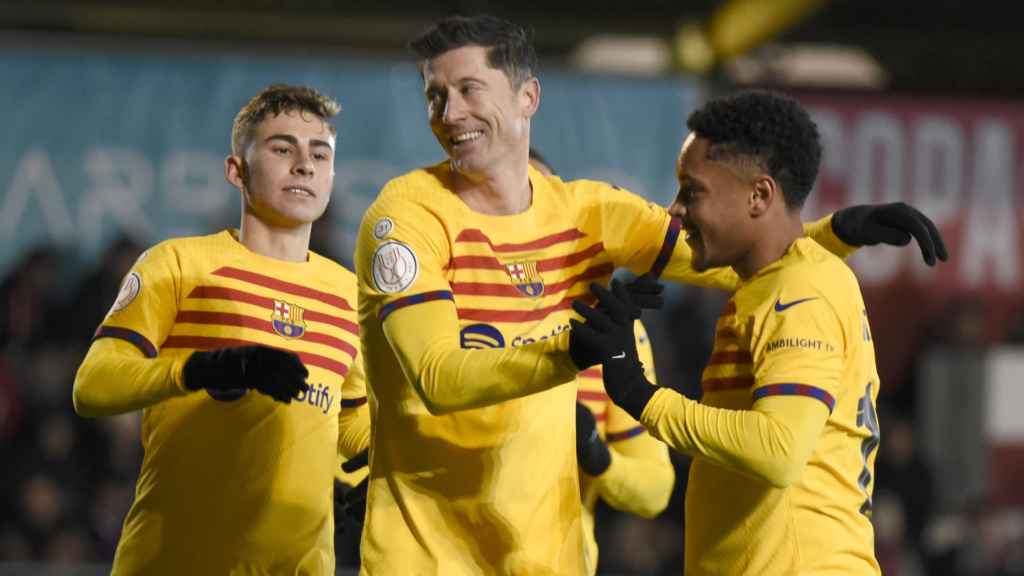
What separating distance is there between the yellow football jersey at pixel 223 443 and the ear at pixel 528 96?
35.8 inches

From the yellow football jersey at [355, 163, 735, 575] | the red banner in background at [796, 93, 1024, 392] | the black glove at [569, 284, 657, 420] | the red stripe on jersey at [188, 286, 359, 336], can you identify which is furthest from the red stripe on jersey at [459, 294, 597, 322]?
the red banner in background at [796, 93, 1024, 392]

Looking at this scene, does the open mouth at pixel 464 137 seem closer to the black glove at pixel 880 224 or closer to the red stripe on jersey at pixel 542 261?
the red stripe on jersey at pixel 542 261

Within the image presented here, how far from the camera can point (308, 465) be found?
386 centimetres

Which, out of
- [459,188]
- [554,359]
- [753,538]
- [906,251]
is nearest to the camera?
[554,359]

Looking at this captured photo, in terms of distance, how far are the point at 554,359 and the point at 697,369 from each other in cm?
520

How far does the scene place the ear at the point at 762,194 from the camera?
3262 mm

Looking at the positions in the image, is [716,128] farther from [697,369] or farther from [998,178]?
[998,178]

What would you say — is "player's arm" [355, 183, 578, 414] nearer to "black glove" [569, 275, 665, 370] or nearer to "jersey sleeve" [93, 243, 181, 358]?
"black glove" [569, 275, 665, 370]

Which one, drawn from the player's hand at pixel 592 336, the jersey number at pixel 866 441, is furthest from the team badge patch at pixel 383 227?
the jersey number at pixel 866 441

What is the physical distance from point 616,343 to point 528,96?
0.77 meters

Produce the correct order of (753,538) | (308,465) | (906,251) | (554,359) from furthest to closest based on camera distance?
(906,251)
(308,465)
(753,538)
(554,359)

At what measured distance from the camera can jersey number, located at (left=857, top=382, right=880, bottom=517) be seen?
322cm

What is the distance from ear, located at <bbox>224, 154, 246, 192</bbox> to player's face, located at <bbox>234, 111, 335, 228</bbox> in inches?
0.9

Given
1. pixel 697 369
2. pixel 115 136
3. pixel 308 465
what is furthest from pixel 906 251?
pixel 308 465
